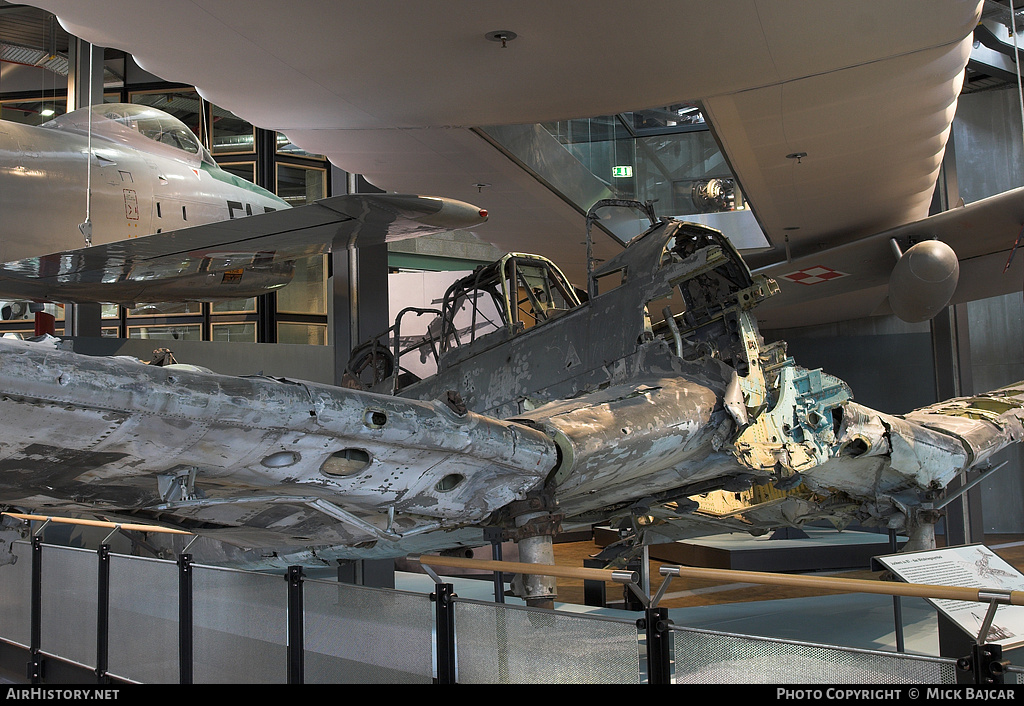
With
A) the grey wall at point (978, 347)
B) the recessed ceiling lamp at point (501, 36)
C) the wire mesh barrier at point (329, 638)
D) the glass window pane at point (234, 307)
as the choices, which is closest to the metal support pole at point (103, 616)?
the wire mesh barrier at point (329, 638)

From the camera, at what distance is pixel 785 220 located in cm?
1054

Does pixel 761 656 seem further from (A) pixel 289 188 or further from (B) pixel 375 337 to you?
(A) pixel 289 188

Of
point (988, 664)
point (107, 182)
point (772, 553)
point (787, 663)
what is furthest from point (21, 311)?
point (988, 664)

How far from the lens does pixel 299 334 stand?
1903cm

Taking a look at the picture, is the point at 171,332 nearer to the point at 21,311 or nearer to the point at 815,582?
the point at 21,311

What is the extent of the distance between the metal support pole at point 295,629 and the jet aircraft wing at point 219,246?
13.0 feet

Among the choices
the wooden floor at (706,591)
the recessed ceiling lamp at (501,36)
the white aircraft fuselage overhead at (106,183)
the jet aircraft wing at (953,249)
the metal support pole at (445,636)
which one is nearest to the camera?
the metal support pole at (445,636)

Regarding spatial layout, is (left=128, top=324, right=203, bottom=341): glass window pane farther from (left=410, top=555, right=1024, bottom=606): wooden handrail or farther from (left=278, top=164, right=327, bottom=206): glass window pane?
(left=410, top=555, right=1024, bottom=606): wooden handrail

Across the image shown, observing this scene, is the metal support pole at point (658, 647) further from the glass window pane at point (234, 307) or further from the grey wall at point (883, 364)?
the glass window pane at point (234, 307)

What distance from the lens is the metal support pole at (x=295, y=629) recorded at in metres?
4.31

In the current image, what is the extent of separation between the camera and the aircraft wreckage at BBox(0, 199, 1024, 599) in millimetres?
2762

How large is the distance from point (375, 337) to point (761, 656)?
22.0ft

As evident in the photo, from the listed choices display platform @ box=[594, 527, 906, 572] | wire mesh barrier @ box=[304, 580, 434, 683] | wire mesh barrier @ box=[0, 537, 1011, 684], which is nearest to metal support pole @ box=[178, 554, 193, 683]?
wire mesh barrier @ box=[0, 537, 1011, 684]

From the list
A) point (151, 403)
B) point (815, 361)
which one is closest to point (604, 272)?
point (151, 403)
